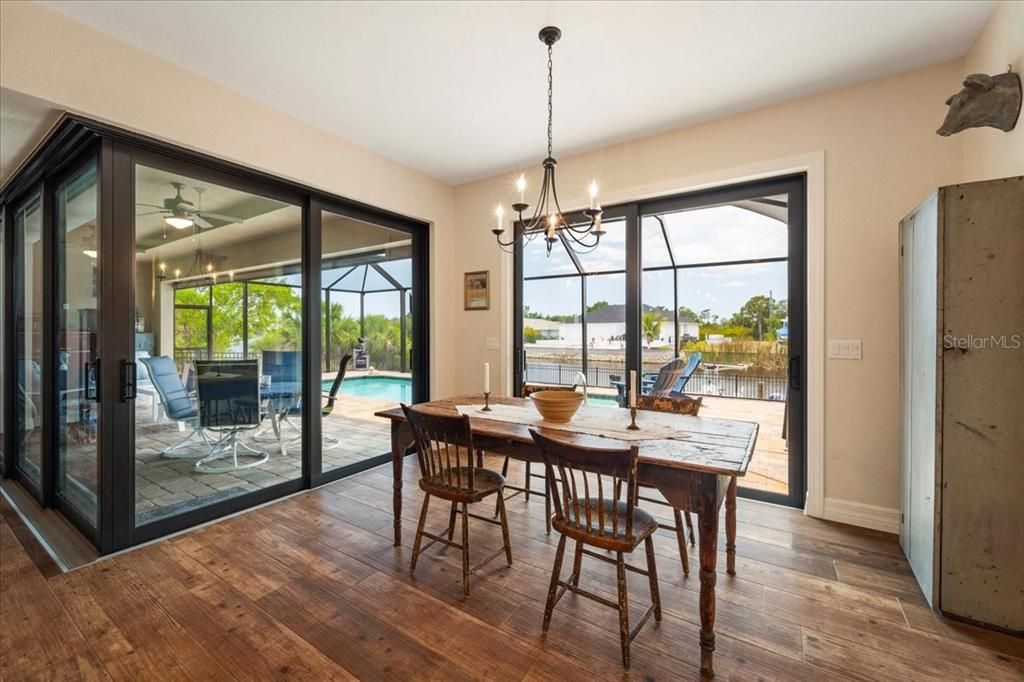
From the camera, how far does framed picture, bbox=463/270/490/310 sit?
4445 millimetres

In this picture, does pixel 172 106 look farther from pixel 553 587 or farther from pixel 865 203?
pixel 865 203

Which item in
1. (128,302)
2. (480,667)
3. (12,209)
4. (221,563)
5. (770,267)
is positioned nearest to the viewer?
(480,667)

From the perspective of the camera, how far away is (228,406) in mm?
3080

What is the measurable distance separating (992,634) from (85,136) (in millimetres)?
5003

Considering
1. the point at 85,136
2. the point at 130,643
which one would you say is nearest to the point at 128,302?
the point at 85,136

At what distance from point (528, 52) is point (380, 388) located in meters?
3.13

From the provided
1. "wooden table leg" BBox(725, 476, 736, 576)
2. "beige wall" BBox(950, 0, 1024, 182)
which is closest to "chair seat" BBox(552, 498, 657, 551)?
"wooden table leg" BBox(725, 476, 736, 576)

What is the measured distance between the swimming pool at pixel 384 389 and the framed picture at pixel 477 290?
103cm

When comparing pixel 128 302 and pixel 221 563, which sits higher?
pixel 128 302

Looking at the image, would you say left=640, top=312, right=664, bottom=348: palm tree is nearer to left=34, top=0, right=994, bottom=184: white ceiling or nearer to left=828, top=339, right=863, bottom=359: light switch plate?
left=828, top=339, right=863, bottom=359: light switch plate

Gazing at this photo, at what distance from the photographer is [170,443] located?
2.79m

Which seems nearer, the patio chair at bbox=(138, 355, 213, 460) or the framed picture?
the patio chair at bbox=(138, 355, 213, 460)

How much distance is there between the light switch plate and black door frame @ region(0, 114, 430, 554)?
3741mm

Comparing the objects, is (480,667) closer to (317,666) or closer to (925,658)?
(317,666)
